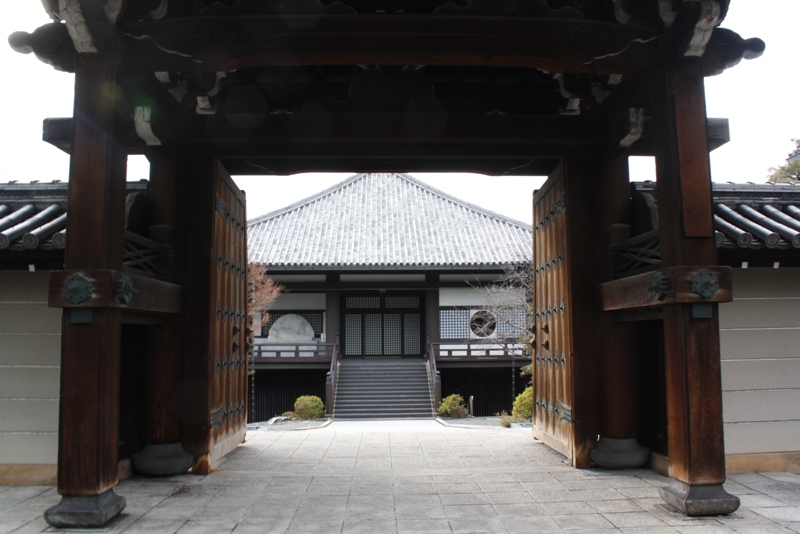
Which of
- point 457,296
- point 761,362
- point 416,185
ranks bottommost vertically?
point 761,362

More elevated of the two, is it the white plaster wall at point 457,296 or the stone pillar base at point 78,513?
the white plaster wall at point 457,296

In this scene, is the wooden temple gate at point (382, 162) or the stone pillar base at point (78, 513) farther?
the wooden temple gate at point (382, 162)

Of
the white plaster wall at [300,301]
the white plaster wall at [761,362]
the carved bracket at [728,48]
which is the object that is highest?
the carved bracket at [728,48]

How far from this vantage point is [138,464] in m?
6.49

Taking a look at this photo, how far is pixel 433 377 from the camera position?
764 inches

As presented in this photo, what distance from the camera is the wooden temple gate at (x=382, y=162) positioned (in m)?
4.83

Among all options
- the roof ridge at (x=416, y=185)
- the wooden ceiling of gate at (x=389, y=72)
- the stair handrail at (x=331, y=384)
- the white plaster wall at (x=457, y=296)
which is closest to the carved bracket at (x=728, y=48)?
the wooden ceiling of gate at (x=389, y=72)

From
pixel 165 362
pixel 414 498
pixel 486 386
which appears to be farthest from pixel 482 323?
pixel 414 498

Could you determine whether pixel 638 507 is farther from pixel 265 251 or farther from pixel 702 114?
pixel 265 251

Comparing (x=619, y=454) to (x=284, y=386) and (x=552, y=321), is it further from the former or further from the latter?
(x=284, y=386)

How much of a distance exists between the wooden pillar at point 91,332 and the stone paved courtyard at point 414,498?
0.32 meters

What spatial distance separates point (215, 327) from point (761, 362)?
583cm

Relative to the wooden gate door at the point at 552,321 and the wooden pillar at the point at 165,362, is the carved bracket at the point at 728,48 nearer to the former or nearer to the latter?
the wooden gate door at the point at 552,321

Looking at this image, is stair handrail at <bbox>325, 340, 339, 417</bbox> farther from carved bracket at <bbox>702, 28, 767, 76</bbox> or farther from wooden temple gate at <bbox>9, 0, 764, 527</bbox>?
carved bracket at <bbox>702, 28, 767, 76</bbox>
